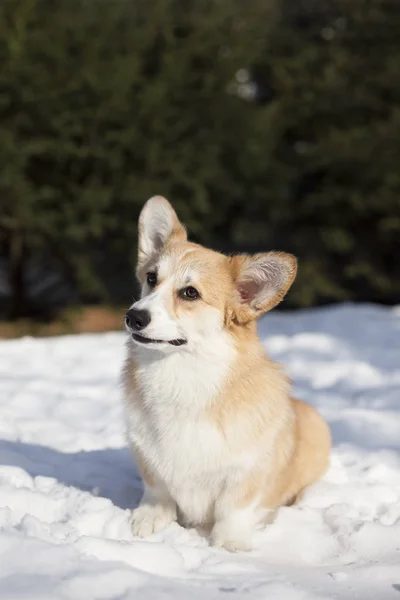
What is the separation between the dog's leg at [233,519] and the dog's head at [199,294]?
0.60m

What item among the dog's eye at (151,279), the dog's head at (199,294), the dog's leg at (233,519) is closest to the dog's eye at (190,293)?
the dog's head at (199,294)

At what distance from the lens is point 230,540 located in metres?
2.53

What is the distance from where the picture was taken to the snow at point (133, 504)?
2.07 metres

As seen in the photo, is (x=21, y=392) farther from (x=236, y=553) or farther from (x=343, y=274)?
(x=343, y=274)

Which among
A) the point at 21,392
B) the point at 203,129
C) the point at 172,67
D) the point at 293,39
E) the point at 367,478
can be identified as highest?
the point at 293,39

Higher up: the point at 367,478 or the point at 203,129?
the point at 203,129

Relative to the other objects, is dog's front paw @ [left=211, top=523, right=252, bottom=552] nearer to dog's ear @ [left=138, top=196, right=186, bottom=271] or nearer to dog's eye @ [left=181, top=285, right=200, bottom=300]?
dog's eye @ [left=181, top=285, right=200, bottom=300]

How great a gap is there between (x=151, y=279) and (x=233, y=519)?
3.21 ft

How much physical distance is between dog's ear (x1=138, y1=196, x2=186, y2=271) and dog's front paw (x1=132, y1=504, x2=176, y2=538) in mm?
990

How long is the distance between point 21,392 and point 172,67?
607cm

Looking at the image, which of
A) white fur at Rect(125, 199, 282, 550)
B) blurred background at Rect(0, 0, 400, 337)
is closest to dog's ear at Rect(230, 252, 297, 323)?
white fur at Rect(125, 199, 282, 550)

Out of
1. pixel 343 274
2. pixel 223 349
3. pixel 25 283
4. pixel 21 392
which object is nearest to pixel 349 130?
pixel 343 274

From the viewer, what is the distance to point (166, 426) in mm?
2535

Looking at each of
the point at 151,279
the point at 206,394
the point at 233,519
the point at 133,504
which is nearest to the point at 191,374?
the point at 206,394
